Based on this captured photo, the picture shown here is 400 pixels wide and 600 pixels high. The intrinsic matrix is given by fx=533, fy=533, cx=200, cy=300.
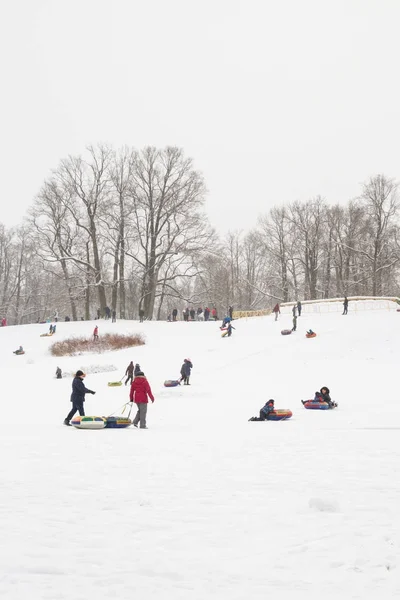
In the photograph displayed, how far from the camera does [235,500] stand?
6.51 metres

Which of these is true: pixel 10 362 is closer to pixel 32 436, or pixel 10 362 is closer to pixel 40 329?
pixel 40 329

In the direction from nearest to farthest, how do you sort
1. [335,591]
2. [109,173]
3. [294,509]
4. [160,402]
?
Result: 1. [335,591]
2. [294,509]
3. [160,402]
4. [109,173]

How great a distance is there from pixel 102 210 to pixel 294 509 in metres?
43.5

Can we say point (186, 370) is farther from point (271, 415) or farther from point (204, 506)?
point (204, 506)

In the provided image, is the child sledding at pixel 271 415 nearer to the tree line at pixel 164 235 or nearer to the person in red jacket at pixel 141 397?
the person in red jacket at pixel 141 397

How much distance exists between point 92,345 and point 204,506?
3095 centimetres

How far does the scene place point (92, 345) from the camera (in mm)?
36312

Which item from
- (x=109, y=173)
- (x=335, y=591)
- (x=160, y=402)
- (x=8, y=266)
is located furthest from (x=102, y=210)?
(x=335, y=591)

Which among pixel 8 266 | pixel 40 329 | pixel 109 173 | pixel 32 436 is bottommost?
pixel 32 436

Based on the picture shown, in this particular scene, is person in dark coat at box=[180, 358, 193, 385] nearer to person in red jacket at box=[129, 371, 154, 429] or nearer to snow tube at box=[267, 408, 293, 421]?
snow tube at box=[267, 408, 293, 421]

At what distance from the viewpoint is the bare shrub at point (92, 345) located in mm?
35906

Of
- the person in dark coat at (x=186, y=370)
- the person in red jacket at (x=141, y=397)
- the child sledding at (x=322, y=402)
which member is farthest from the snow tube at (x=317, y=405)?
the person in dark coat at (x=186, y=370)

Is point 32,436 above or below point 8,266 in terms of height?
below

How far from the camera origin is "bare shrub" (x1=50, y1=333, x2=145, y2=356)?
118 ft
